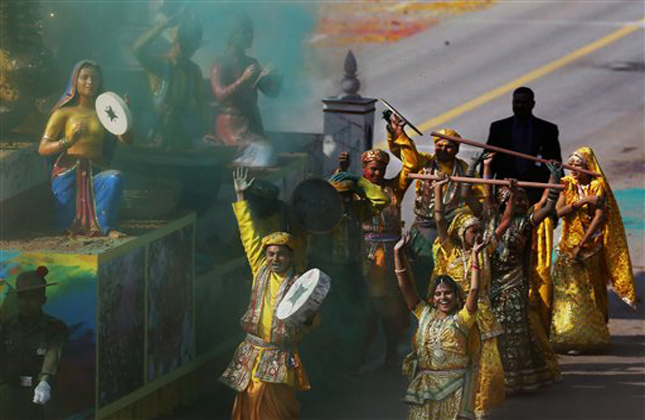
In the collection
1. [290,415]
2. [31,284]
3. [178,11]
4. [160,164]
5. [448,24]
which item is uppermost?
[448,24]

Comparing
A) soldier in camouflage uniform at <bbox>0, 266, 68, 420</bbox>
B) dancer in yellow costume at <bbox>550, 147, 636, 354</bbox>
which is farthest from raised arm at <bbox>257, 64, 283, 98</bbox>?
soldier in camouflage uniform at <bbox>0, 266, 68, 420</bbox>

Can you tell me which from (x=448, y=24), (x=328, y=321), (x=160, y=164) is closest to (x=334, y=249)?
(x=328, y=321)

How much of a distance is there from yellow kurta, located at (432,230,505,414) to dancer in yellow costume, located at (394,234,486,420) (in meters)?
1.23

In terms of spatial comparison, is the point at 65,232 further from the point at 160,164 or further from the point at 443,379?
the point at 443,379

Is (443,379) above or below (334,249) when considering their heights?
below

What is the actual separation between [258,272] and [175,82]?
397 centimetres

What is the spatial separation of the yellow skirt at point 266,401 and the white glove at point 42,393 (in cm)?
139

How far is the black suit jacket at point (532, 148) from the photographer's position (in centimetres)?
1678

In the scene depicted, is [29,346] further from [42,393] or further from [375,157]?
[375,157]

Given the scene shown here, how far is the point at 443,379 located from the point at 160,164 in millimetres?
3913

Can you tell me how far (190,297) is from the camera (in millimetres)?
15258

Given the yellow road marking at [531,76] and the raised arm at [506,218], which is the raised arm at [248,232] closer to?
the raised arm at [506,218]

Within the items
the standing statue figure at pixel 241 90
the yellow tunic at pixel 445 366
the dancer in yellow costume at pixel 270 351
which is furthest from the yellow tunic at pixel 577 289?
the dancer in yellow costume at pixel 270 351

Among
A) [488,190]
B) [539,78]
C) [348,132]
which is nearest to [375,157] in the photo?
[488,190]
